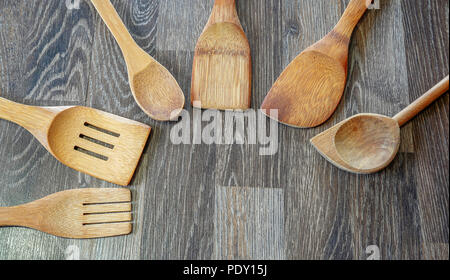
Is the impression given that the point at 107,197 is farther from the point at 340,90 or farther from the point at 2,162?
the point at 340,90

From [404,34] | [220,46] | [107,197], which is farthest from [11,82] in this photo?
[404,34]

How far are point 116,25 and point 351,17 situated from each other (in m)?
0.48

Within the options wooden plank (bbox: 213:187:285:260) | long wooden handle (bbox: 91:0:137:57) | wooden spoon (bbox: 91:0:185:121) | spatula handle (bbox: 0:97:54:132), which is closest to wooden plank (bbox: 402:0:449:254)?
wooden plank (bbox: 213:187:285:260)

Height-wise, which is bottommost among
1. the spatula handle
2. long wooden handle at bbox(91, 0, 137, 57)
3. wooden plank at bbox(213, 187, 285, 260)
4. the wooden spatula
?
wooden plank at bbox(213, 187, 285, 260)

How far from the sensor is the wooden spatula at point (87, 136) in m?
0.70

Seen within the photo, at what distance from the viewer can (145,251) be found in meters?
0.67

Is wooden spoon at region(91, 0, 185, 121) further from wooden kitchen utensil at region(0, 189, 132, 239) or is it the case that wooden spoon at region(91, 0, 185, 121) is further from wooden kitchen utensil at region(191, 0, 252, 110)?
wooden kitchen utensil at region(0, 189, 132, 239)

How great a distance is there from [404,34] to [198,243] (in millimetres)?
594

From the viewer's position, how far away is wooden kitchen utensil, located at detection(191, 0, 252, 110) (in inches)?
28.5

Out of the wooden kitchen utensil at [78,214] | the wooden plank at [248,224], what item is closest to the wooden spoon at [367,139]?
the wooden plank at [248,224]

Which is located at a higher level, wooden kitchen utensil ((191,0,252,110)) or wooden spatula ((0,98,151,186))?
wooden kitchen utensil ((191,0,252,110))

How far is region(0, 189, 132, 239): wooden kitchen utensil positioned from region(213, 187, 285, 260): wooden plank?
17 cm

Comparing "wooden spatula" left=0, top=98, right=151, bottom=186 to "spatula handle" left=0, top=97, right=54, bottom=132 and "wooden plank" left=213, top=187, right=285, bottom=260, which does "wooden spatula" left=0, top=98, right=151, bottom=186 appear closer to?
"spatula handle" left=0, top=97, right=54, bottom=132

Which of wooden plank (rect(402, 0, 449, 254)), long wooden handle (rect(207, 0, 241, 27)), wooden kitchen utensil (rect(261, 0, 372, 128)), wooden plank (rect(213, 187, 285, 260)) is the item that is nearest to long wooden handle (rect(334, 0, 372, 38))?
wooden kitchen utensil (rect(261, 0, 372, 128))
